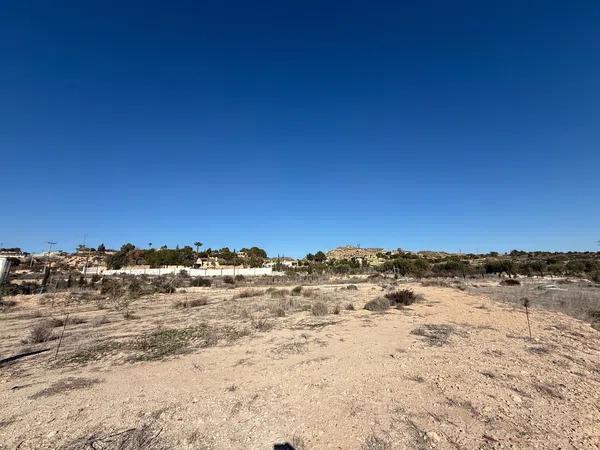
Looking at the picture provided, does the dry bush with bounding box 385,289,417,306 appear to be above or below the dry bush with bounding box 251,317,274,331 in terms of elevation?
above

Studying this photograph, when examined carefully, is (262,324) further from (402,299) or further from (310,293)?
(310,293)

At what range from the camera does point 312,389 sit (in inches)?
253

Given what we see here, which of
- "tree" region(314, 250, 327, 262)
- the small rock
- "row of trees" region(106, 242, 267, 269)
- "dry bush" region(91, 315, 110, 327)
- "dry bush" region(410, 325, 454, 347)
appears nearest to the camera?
the small rock

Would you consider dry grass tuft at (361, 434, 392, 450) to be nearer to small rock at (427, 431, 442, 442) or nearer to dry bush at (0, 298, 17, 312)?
small rock at (427, 431, 442, 442)

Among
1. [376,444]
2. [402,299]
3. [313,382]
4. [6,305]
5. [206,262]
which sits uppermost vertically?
[206,262]

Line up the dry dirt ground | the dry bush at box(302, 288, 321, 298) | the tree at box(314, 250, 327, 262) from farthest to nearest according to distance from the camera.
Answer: the tree at box(314, 250, 327, 262) < the dry bush at box(302, 288, 321, 298) < the dry dirt ground

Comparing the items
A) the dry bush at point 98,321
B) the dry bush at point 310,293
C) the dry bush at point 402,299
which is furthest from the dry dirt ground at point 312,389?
the dry bush at point 310,293

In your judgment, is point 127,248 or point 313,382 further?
point 127,248

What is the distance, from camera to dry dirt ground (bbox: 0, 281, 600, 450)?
15.6ft

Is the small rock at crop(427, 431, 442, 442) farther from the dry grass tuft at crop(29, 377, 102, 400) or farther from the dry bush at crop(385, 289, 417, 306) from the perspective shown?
the dry bush at crop(385, 289, 417, 306)

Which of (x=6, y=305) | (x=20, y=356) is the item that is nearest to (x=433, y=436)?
(x=20, y=356)

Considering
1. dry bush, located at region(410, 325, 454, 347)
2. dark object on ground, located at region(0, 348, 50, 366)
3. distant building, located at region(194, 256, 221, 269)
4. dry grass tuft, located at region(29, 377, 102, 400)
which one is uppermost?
distant building, located at region(194, 256, 221, 269)

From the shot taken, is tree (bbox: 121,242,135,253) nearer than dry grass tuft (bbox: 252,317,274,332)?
No

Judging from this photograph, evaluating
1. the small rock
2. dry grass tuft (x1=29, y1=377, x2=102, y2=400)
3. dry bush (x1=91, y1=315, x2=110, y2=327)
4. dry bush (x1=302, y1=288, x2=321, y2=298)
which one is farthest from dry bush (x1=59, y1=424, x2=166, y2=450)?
dry bush (x1=302, y1=288, x2=321, y2=298)
